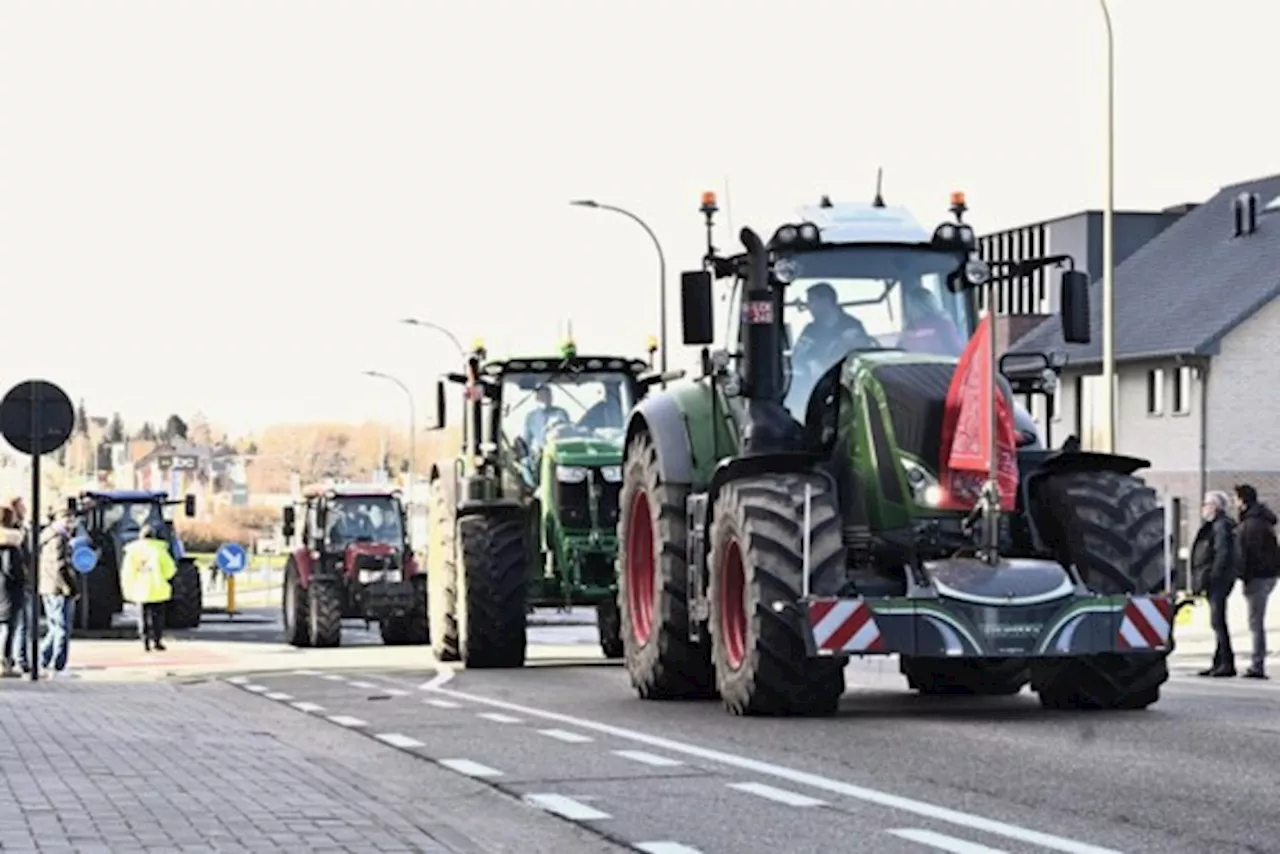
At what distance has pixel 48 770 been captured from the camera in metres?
14.2

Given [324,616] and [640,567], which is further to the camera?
[324,616]

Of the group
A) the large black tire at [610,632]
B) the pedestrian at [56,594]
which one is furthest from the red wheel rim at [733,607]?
the pedestrian at [56,594]

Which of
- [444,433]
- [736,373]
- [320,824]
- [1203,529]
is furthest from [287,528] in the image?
[320,824]

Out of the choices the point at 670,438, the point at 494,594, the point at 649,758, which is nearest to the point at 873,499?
the point at 670,438

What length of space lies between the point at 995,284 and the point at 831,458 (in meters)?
1.97

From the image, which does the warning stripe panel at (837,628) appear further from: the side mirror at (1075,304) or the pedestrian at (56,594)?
the pedestrian at (56,594)

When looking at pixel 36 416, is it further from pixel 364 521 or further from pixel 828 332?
pixel 364 521

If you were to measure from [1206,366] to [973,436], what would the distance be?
2014 inches

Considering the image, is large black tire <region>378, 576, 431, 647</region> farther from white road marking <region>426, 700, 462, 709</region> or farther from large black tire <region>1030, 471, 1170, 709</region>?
large black tire <region>1030, 471, 1170, 709</region>

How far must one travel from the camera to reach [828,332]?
62.9 ft

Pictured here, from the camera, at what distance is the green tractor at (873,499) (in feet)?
56.9

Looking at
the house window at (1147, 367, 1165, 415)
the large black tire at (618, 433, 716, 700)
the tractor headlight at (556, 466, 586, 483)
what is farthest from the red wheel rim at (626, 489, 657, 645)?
the house window at (1147, 367, 1165, 415)

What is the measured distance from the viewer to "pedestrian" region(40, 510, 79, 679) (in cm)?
2875

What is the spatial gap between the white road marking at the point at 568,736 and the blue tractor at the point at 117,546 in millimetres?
32300
